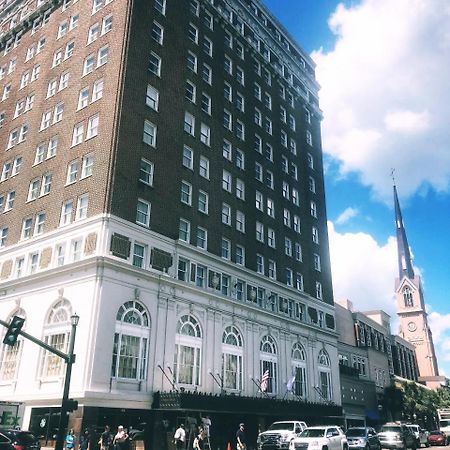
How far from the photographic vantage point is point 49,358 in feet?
112

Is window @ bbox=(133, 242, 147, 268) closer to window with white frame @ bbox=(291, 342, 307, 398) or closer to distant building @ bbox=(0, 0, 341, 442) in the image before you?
distant building @ bbox=(0, 0, 341, 442)

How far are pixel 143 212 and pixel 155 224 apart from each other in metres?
1.33

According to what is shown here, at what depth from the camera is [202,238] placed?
43438 millimetres

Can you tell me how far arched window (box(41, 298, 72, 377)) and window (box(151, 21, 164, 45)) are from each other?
2494 cm

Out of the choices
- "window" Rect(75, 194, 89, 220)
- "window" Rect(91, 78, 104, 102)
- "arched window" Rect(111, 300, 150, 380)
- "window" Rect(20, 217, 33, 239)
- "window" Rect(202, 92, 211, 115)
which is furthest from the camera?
"window" Rect(202, 92, 211, 115)

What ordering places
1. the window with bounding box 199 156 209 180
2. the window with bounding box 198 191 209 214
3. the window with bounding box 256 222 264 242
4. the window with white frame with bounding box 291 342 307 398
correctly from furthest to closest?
1. the window with bounding box 256 222 264 242
2. the window with white frame with bounding box 291 342 307 398
3. the window with bounding box 199 156 209 180
4. the window with bounding box 198 191 209 214

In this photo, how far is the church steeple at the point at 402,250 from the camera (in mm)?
165000

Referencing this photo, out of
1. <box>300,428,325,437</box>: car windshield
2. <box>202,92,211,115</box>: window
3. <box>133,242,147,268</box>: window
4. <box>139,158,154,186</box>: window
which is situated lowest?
<box>300,428,325,437</box>: car windshield

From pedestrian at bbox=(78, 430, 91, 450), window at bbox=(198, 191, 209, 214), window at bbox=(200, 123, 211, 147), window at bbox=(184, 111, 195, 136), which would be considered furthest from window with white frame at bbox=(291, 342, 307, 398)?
pedestrian at bbox=(78, 430, 91, 450)

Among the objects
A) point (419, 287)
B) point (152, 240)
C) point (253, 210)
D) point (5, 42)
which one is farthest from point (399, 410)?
point (419, 287)

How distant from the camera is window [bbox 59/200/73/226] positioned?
123 feet

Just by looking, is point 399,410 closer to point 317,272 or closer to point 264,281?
point 317,272

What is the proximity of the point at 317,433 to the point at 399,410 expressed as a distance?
52069mm

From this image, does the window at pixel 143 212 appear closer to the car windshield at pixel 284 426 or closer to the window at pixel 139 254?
the window at pixel 139 254
